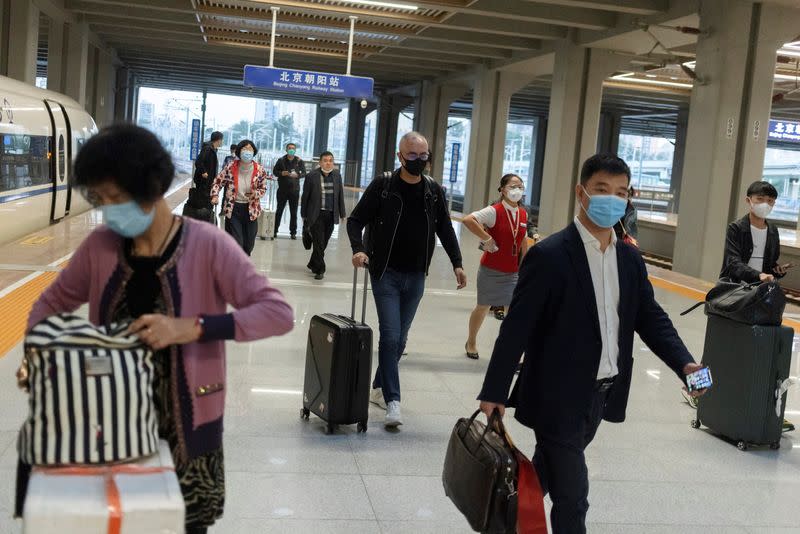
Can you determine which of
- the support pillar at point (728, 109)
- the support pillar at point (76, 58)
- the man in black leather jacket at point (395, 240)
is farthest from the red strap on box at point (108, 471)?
the support pillar at point (76, 58)

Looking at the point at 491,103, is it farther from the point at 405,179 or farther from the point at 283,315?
the point at 283,315

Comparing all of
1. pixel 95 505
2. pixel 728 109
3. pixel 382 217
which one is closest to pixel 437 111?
pixel 728 109

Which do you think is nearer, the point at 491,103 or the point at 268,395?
the point at 268,395

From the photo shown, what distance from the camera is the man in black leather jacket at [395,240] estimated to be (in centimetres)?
521

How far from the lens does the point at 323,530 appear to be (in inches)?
144

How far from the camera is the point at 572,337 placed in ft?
9.93

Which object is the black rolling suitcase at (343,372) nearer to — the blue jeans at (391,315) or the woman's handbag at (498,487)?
the blue jeans at (391,315)

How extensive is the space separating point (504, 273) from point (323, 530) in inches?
162

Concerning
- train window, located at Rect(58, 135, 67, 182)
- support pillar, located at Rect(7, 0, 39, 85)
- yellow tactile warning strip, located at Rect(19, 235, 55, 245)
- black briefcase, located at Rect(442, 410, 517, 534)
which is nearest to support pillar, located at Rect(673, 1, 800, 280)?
yellow tactile warning strip, located at Rect(19, 235, 55, 245)

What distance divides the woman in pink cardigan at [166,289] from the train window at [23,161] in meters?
11.8

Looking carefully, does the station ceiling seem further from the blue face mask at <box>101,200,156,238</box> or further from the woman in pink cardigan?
the blue face mask at <box>101,200,156,238</box>

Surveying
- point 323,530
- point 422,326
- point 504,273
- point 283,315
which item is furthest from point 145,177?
point 422,326

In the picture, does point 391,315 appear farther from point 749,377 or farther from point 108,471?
point 108,471

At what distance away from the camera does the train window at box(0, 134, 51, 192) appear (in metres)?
13.2
